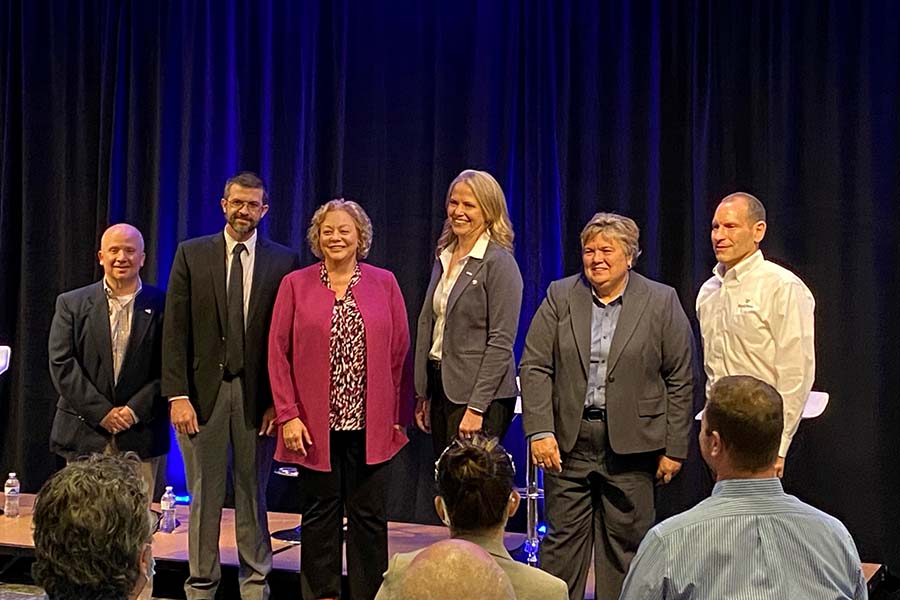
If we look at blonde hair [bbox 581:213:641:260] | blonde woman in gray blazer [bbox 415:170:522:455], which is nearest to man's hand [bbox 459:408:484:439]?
blonde woman in gray blazer [bbox 415:170:522:455]

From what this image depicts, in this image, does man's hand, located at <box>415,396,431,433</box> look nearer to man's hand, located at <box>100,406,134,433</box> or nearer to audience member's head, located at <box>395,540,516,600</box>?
man's hand, located at <box>100,406,134,433</box>

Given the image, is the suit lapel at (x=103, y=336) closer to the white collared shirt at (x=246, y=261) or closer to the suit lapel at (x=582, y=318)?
the white collared shirt at (x=246, y=261)

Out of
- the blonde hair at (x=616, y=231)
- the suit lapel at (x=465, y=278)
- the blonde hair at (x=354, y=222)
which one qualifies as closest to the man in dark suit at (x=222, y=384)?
the blonde hair at (x=354, y=222)

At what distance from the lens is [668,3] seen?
16.9 ft

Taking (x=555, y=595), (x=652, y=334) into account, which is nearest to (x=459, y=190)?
(x=652, y=334)

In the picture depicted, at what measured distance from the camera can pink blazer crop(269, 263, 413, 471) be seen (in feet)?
13.2

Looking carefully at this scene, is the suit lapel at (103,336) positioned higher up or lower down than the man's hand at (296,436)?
higher up

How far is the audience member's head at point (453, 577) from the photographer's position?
1.54 m

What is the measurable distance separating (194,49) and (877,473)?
13.0 ft

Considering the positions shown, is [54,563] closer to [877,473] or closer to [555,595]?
[555,595]

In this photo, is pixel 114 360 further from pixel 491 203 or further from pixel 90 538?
pixel 90 538

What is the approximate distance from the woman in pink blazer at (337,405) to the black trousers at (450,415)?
15 centimetres

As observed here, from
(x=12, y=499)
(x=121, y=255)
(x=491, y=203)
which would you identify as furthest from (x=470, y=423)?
(x=12, y=499)

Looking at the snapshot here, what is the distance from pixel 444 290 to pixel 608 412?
75 cm
